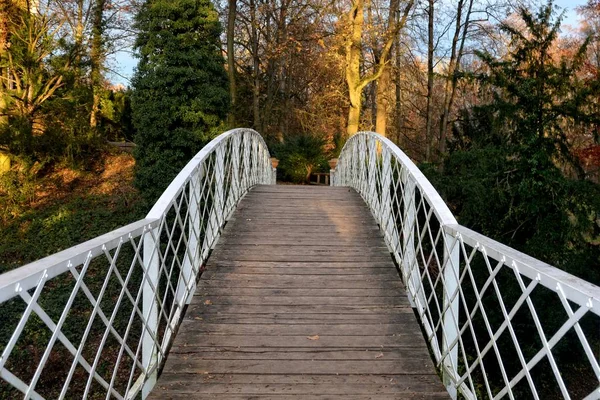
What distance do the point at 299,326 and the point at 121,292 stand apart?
4.50ft

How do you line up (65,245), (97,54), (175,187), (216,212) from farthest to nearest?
1. (97,54)
2. (65,245)
3. (216,212)
4. (175,187)

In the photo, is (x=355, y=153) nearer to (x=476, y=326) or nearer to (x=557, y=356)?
(x=476, y=326)

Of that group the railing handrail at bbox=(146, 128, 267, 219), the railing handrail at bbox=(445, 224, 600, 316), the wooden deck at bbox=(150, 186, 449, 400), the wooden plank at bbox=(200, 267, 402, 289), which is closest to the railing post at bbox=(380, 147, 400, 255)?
the wooden deck at bbox=(150, 186, 449, 400)

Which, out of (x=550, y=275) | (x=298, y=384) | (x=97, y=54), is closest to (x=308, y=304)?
(x=298, y=384)

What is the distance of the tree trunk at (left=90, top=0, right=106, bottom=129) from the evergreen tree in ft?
20.0

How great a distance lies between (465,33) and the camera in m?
17.7

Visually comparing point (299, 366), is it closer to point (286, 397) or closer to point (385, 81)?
point (286, 397)

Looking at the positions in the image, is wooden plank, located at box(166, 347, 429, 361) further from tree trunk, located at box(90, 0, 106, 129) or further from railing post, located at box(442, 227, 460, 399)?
tree trunk, located at box(90, 0, 106, 129)

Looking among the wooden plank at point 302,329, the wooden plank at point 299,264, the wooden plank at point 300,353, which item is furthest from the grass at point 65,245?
the wooden plank at point 300,353

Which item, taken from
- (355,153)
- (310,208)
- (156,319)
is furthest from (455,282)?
(355,153)

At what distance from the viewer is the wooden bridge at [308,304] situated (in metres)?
2.05

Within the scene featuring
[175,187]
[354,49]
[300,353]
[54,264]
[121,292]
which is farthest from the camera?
[354,49]

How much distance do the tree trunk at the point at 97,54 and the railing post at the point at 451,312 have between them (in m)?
14.7

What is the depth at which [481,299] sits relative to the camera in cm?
280
